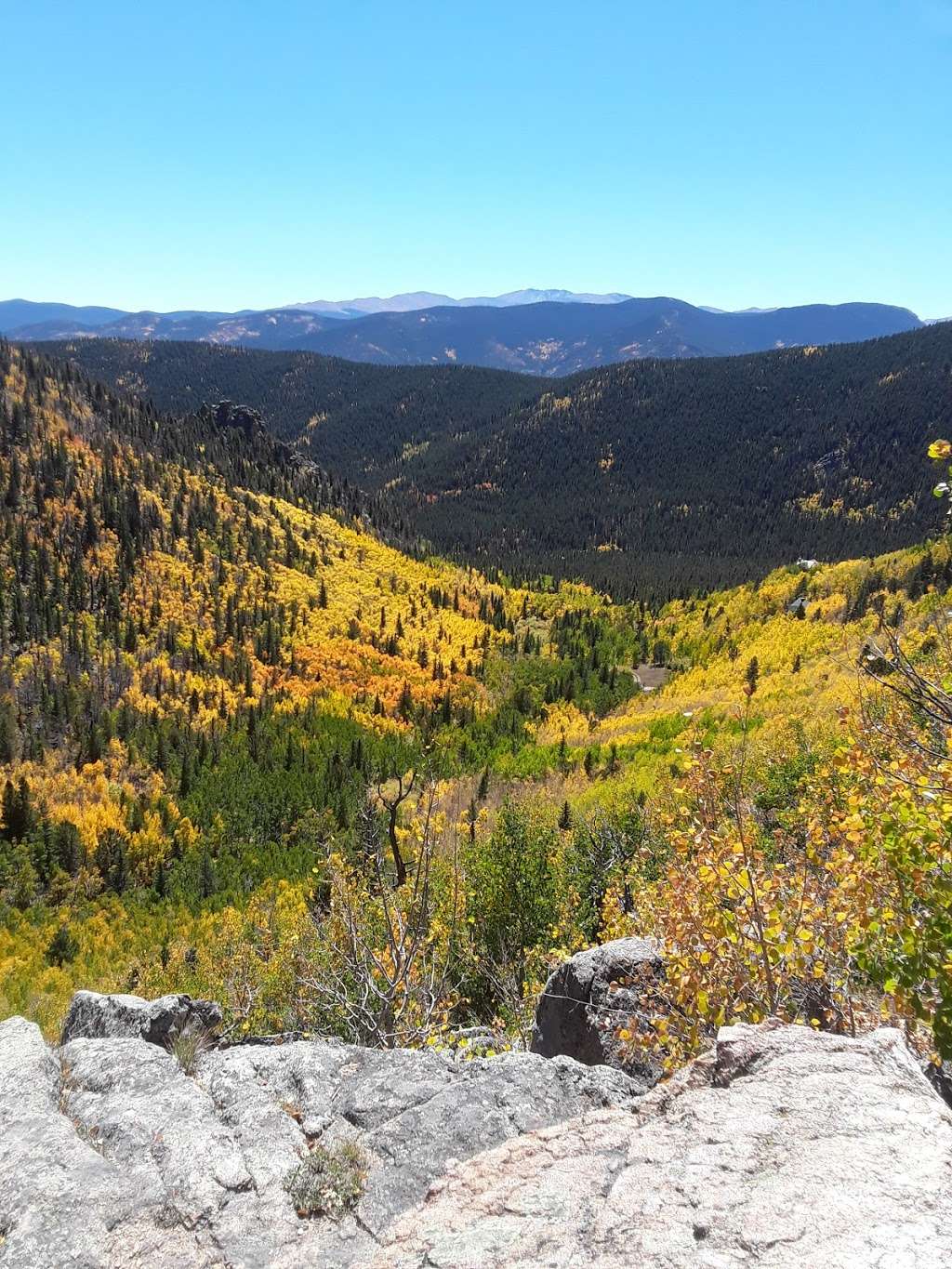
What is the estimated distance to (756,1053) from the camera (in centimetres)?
598

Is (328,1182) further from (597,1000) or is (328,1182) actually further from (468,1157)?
(597,1000)

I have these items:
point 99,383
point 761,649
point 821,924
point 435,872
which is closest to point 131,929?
point 435,872

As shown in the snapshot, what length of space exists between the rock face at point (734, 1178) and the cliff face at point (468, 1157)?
16 millimetres

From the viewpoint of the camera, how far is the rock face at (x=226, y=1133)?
612cm

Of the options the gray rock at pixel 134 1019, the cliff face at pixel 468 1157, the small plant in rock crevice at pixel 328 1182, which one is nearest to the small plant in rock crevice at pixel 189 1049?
the cliff face at pixel 468 1157

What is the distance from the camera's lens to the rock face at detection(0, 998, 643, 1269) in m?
6.12

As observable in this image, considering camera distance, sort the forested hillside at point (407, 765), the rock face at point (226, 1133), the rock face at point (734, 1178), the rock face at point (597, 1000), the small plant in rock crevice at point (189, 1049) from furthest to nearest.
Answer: the rock face at point (597, 1000), the small plant in rock crevice at point (189, 1049), the forested hillside at point (407, 765), the rock face at point (226, 1133), the rock face at point (734, 1178)

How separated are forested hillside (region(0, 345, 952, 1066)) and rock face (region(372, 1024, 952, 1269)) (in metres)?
1.36

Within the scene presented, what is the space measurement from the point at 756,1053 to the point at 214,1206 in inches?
211

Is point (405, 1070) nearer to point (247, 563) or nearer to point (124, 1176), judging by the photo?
point (124, 1176)

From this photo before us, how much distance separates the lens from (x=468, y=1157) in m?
6.88

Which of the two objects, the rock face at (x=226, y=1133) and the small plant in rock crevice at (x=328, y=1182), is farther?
the small plant in rock crevice at (x=328, y=1182)

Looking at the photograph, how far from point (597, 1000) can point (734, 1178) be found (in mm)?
7124

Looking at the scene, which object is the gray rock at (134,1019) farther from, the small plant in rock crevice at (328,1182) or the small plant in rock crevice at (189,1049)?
the small plant in rock crevice at (328,1182)
